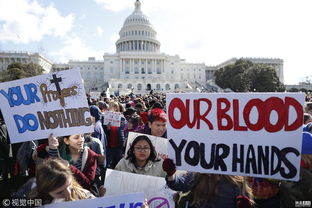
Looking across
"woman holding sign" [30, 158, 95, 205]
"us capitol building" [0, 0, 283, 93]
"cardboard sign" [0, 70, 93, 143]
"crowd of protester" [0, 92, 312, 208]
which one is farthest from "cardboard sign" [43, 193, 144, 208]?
"us capitol building" [0, 0, 283, 93]

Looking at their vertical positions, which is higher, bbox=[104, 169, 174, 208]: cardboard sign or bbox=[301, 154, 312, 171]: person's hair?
bbox=[301, 154, 312, 171]: person's hair

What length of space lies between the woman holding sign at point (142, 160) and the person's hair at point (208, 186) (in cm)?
100

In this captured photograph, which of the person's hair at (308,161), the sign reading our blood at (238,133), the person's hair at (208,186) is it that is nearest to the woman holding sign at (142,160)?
the sign reading our blood at (238,133)

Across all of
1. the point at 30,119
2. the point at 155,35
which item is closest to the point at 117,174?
the point at 30,119

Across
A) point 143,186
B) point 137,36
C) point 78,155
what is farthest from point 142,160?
point 137,36

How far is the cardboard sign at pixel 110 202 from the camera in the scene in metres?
2.50

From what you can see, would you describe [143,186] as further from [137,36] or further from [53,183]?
[137,36]

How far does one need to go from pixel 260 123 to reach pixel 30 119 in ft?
10.4

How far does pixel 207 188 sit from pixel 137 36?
98247 mm

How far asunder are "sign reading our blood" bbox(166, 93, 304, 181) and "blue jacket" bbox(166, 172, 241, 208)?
0.14 meters

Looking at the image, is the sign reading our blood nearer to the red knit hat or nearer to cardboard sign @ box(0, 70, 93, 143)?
cardboard sign @ box(0, 70, 93, 143)

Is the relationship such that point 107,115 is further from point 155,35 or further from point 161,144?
point 155,35

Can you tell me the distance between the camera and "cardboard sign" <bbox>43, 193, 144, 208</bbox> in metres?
2.50

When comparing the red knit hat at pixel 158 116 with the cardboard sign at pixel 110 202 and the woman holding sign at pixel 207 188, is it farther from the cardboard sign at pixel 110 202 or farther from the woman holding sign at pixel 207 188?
the cardboard sign at pixel 110 202
